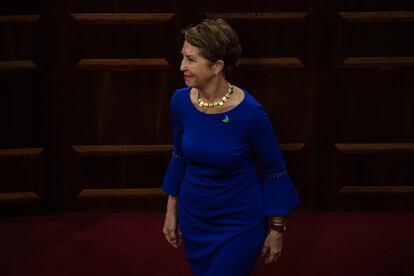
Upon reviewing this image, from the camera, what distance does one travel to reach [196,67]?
7.36 feet

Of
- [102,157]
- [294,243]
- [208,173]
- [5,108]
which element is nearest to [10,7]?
[5,108]

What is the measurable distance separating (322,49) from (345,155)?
0.70 metres

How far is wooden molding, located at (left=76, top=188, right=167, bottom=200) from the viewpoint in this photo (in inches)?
184

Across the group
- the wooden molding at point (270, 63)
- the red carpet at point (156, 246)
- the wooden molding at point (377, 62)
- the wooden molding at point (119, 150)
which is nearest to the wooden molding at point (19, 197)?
the red carpet at point (156, 246)

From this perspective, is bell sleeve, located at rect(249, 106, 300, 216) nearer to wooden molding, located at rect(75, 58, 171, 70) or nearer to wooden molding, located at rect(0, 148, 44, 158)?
wooden molding, located at rect(75, 58, 171, 70)

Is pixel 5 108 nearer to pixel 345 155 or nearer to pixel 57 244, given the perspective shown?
pixel 57 244

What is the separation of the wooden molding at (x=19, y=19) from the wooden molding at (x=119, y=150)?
2.70 feet

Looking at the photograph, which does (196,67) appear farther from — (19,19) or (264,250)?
(19,19)

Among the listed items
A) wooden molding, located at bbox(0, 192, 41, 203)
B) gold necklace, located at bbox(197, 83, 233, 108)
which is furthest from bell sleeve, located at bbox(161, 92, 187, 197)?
wooden molding, located at bbox(0, 192, 41, 203)

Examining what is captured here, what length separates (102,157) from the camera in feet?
15.2

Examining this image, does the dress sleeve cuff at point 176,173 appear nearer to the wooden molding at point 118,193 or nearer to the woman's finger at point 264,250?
the woman's finger at point 264,250

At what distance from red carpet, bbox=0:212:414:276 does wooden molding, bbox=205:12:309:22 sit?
4.12ft

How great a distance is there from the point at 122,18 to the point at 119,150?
821 mm

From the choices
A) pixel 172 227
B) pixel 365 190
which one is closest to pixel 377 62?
pixel 365 190
